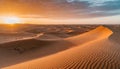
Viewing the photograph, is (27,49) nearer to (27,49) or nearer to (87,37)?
(27,49)

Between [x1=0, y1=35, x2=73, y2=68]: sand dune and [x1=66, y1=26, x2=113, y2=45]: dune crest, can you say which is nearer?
[x1=0, y1=35, x2=73, y2=68]: sand dune

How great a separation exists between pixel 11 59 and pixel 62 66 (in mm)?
7437

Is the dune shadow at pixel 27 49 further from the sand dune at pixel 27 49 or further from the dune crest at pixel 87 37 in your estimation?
the dune crest at pixel 87 37

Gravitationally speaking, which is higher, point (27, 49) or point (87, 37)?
point (27, 49)

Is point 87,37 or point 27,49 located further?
point 87,37

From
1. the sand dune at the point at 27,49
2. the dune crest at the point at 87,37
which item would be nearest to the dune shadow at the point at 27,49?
the sand dune at the point at 27,49

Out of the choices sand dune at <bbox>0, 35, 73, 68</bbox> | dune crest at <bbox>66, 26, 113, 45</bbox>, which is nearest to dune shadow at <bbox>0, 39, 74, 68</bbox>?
sand dune at <bbox>0, 35, 73, 68</bbox>

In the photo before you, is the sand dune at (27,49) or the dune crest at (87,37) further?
the dune crest at (87,37)

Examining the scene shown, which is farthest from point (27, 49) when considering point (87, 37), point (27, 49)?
point (87, 37)

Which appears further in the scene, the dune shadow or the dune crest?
the dune crest

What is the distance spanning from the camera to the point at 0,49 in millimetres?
18688

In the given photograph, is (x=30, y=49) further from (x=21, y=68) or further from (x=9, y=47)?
(x=21, y=68)

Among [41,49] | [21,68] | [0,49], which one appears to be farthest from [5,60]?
[21,68]

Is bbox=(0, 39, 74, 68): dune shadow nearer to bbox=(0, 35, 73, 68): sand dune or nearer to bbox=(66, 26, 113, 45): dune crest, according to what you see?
bbox=(0, 35, 73, 68): sand dune
